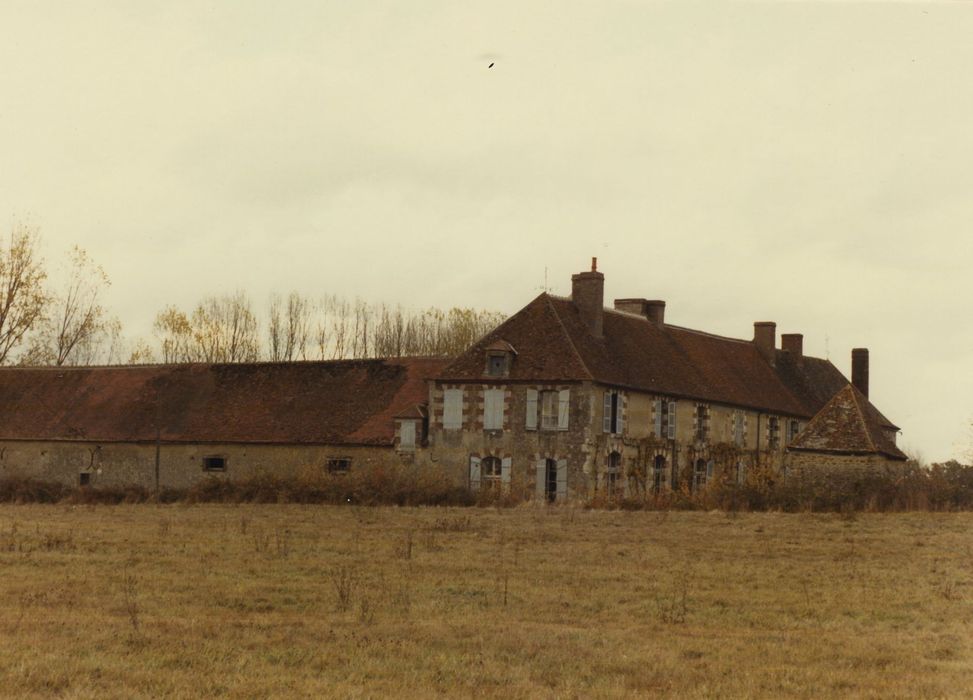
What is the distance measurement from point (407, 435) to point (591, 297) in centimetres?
761

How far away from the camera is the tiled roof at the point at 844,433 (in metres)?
35.8

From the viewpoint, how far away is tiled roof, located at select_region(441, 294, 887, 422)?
40.7 meters

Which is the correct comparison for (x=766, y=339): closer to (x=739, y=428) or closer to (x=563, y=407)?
(x=739, y=428)

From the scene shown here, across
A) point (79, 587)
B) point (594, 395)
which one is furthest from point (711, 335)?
point (79, 587)

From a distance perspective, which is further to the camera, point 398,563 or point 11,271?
point 11,271

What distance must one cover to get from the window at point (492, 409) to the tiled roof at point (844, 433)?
9.31 m

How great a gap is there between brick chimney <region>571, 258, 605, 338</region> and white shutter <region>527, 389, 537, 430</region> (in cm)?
355

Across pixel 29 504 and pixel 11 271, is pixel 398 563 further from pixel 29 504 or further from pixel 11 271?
pixel 11 271

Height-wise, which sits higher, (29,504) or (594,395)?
(594,395)

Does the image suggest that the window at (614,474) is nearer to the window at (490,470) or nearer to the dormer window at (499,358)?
the window at (490,470)

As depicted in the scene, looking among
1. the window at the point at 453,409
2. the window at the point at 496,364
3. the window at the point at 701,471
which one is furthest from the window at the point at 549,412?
the window at the point at 701,471

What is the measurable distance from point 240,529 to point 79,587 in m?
8.45

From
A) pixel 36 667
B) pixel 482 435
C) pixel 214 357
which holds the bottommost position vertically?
pixel 36 667

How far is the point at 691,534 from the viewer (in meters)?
23.6
